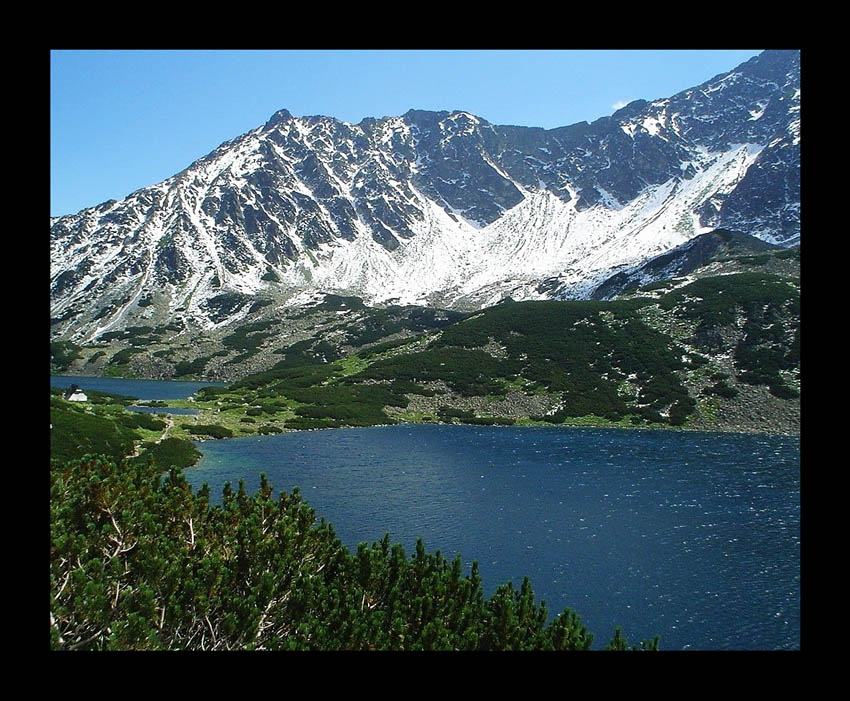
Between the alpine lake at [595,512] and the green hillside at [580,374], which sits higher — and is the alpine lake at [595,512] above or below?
below

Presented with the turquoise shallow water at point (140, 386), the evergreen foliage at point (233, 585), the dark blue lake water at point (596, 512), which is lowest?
the dark blue lake water at point (596, 512)

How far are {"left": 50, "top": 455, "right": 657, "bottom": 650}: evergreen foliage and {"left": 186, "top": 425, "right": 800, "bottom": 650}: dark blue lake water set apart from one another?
43.2 ft

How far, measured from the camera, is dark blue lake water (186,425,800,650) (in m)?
25.9

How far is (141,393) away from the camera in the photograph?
117688 mm

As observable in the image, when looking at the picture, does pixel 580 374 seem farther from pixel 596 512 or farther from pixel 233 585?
pixel 233 585

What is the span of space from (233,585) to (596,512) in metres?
33.8

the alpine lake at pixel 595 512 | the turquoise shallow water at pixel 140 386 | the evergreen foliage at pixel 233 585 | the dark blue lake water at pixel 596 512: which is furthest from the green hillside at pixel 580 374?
the evergreen foliage at pixel 233 585

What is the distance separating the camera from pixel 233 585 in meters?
11.8

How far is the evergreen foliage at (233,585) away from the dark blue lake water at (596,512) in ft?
43.2

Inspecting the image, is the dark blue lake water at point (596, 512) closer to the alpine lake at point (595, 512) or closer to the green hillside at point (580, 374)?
the alpine lake at point (595, 512)

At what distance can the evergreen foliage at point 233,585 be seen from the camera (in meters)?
9.37

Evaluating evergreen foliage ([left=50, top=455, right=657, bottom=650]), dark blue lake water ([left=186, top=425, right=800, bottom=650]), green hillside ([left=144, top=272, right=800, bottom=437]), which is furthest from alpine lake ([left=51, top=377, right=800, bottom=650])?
evergreen foliage ([left=50, top=455, right=657, bottom=650])
